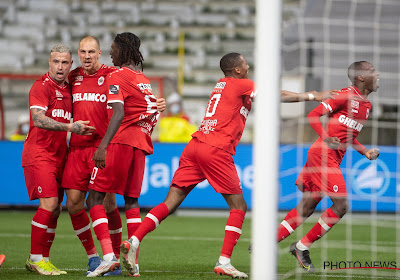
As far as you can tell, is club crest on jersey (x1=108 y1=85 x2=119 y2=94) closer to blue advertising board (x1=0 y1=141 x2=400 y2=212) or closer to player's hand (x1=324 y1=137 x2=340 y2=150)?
player's hand (x1=324 y1=137 x2=340 y2=150)

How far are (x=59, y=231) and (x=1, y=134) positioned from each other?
377 cm

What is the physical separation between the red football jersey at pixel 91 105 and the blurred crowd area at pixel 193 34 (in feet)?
25.8

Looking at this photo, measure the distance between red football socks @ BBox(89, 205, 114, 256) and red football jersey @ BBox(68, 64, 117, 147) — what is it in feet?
2.02

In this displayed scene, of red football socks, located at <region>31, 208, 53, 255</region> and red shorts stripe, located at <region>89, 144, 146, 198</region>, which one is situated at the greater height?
red shorts stripe, located at <region>89, 144, 146, 198</region>

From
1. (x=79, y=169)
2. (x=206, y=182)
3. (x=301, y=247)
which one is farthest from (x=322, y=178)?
(x=206, y=182)

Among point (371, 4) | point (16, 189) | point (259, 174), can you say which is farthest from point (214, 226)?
point (371, 4)

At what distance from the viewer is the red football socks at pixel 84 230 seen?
5902 millimetres

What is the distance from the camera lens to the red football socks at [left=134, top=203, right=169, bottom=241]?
5453mm

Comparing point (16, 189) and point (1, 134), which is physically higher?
point (1, 134)

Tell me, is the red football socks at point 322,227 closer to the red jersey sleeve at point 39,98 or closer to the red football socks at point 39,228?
the red football socks at point 39,228

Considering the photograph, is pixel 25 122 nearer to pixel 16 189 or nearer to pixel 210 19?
pixel 16 189

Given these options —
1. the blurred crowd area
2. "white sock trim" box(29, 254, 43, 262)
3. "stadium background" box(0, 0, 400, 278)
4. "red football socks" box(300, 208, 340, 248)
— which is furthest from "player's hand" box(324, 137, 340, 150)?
the blurred crowd area

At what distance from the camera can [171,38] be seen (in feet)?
63.5

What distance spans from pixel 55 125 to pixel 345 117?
269 cm
